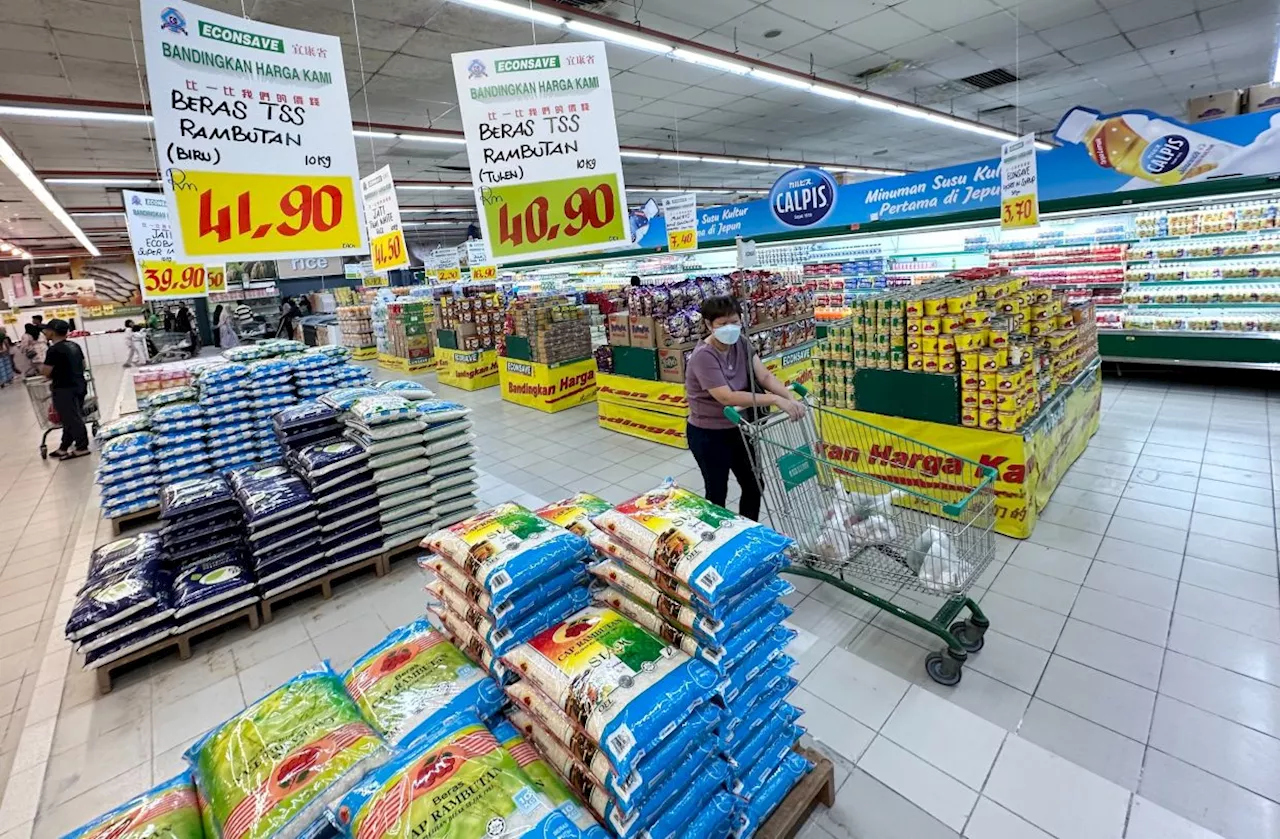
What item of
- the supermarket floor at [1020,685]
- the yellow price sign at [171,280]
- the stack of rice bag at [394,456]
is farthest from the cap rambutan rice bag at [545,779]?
the yellow price sign at [171,280]

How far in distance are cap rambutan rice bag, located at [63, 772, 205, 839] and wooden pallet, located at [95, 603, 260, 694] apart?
8.16 feet

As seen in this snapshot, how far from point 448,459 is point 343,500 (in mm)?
806

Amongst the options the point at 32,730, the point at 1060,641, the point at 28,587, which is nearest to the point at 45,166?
the point at 28,587

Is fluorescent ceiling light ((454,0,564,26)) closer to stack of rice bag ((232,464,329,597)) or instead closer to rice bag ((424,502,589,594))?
stack of rice bag ((232,464,329,597))

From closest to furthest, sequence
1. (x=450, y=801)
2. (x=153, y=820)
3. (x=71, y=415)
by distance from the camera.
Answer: (x=450, y=801), (x=153, y=820), (x=71, y=415)

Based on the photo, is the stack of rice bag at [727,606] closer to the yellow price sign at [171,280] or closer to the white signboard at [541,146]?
the white signboard at [541,146]

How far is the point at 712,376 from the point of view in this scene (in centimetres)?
356

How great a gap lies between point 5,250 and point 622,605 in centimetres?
3055

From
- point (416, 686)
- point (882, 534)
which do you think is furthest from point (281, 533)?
point (882, 534)

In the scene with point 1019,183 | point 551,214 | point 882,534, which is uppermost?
point 1019,183

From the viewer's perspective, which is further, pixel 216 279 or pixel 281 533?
pixel 216 279

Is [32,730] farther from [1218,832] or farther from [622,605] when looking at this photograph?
[1218,832]

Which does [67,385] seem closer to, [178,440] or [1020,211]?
[178,440]

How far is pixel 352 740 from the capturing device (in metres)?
1.53
